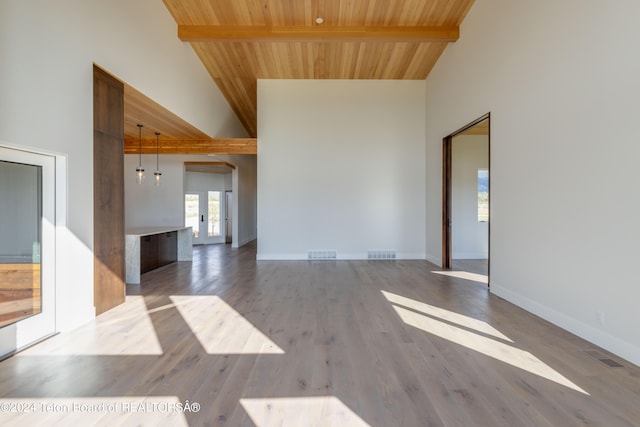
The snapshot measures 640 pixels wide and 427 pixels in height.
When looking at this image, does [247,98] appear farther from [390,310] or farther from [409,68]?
[390,310]

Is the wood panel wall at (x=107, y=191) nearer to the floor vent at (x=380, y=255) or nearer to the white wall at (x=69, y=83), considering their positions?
the white wall at (x=69, y=83)

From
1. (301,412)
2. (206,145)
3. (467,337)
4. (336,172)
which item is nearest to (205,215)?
(206,145)

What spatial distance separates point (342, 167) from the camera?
6.98 meters

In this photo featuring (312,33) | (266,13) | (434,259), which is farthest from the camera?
(434,259)

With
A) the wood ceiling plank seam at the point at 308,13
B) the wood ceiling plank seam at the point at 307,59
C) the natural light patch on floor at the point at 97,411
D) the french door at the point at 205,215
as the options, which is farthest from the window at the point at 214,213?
the natural light patch on floor at the point at 97,411

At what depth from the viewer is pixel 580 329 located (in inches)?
112

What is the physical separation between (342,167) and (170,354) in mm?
5320

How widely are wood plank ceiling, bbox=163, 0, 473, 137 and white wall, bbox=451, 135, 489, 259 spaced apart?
2199 mm

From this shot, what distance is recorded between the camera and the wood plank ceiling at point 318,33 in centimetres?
487

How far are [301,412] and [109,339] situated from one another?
2.09 metres

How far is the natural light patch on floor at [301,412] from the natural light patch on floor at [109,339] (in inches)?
48.6

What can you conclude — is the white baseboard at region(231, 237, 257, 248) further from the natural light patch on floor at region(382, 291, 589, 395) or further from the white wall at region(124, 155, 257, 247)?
the natural light patch on floor at region(382, 291, 589, 395)

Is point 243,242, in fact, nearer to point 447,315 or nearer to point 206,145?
point 206,145

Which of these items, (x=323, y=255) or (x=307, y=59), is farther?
(x=323, y=255)
